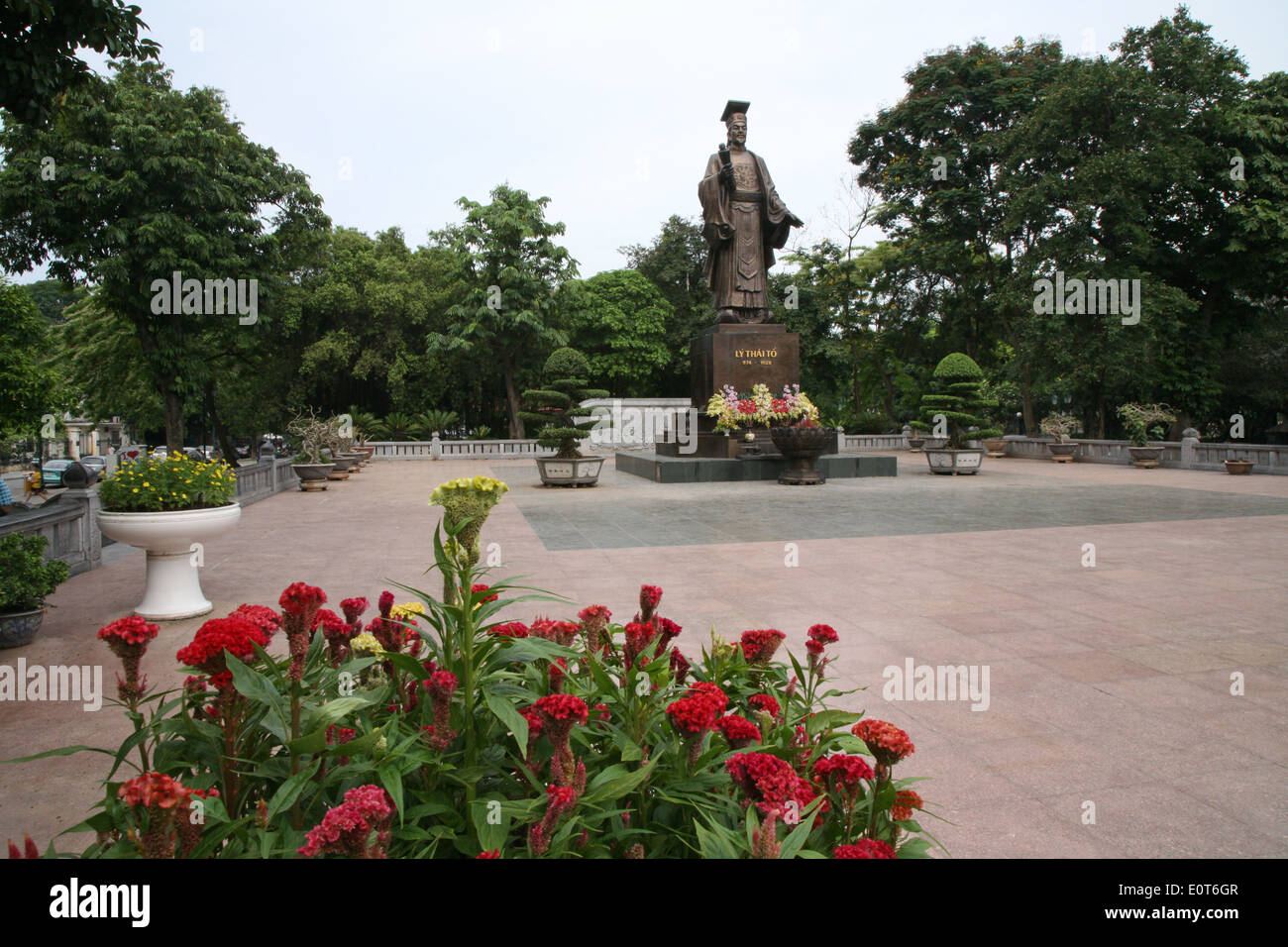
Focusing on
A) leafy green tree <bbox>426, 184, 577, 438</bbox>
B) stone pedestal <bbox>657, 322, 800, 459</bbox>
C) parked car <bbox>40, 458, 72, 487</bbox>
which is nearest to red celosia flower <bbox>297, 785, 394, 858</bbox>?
stone pedestal <bbox>657, 322, 800, 459</bbox>

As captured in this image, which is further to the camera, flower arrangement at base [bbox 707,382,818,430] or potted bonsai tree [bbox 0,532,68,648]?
flower arrangement at base [bbox 707,382,818,430]

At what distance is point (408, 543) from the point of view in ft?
28.0

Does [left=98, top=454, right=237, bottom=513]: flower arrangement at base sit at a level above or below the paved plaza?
above

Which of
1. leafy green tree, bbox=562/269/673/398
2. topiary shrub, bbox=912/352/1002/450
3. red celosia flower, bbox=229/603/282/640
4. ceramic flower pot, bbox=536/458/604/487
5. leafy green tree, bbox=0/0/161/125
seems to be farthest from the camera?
leafy green tree, bbox=562/269/673/398

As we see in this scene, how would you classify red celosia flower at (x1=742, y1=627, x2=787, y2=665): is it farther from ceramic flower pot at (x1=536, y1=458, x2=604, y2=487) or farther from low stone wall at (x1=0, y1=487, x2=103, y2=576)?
ceramic flower pot at (x1=536, y1=458, x2=604, y2=487)

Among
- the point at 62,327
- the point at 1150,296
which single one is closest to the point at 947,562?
the point at 1150,296

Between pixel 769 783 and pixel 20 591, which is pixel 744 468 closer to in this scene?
pixel 20 591

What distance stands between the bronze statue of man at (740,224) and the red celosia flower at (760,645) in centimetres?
1544

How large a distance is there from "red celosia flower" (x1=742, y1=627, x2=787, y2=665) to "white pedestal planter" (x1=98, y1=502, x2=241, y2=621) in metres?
4.59

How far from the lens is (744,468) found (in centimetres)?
1562

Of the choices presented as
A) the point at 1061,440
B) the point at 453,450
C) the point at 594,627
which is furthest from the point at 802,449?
the point at 453,450

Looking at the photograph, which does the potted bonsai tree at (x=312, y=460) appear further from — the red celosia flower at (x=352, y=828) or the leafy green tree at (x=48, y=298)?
the leafy green tree at (x=48, y=298)

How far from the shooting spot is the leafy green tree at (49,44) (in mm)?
4887

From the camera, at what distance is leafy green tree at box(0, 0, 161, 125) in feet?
16.0
